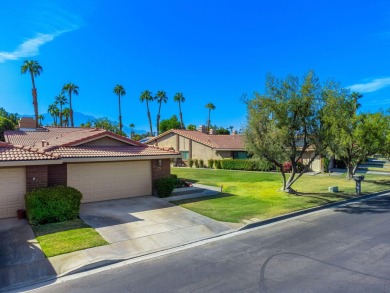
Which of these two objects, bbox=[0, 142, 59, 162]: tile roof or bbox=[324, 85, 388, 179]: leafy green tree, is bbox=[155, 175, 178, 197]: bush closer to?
bbox=[0, 142, 59, 162]: tile roof

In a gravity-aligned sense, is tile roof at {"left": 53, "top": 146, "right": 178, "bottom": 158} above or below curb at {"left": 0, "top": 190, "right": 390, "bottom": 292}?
above

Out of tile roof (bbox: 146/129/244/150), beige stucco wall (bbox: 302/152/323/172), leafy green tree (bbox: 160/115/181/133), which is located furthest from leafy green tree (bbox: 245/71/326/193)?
leafy green tree (bbox: 160/115/181/133)

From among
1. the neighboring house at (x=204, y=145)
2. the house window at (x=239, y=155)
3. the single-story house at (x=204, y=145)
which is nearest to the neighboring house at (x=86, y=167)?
the single-story house at (x=204, y=145)

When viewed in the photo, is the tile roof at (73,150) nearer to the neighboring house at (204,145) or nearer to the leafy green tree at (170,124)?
the neighboring house at (204,145)

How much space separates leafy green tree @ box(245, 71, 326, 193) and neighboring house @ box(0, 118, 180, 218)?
199 inches

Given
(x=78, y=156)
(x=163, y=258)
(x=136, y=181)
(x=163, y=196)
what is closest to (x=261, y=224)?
(x=163, y=258)

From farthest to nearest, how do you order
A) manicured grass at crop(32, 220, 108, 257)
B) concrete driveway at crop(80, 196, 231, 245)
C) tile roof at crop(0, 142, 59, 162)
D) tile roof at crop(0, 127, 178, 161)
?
tile roof at crop(0, 127, 178, 161) → tile roof at crop(0, 142, 59, 162) → concrete driveway at crop(80, 196, 231, 245) → manicured grass at crop(32, 220, 108, 257)

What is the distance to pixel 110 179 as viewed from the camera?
50.3ft

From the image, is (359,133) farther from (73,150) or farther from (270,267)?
(73,150)

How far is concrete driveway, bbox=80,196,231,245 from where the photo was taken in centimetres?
963

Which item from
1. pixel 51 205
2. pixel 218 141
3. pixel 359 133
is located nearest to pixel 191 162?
pixel 218 141

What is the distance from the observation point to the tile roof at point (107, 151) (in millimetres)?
14059

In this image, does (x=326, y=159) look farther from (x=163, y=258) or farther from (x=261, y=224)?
(x=163, y=258)

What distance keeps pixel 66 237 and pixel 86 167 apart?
5617 mm
